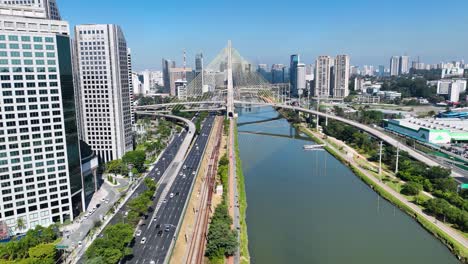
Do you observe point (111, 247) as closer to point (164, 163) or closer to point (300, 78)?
point (164, 163)

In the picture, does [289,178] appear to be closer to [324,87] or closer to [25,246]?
[25,246]

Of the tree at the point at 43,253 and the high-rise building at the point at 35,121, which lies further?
the high-rise building at the point at 35,121

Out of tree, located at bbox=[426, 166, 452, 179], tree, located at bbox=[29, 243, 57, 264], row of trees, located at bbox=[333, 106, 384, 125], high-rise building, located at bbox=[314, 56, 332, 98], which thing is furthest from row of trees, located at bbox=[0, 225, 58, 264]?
high-rise building, located at bbox=[314, 56, 332, 98]

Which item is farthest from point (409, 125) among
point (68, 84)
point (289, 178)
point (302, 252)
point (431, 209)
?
point (68, 84)

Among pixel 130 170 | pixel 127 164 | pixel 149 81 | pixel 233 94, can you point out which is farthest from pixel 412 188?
pixel 149 81

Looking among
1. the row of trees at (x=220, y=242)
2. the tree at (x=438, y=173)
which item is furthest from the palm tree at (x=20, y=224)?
the tree at (x=438, y=173)

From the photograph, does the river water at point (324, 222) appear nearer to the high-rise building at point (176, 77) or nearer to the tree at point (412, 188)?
the tree at point (412, 188)

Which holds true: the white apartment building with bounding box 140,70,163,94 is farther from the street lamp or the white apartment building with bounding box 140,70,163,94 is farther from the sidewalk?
the sidewalk
